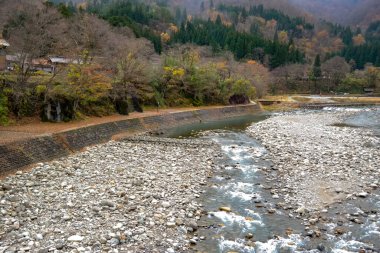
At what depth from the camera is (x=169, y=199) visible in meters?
13.6

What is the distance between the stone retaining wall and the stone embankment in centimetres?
1105

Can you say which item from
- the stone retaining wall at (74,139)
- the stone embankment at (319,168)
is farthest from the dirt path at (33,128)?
the stone embankment at (319,168)

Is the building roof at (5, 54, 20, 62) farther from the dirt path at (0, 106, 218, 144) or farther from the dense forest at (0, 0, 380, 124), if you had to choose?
the dirt path at (0, 106, 218, 144)

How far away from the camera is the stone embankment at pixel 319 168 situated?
14.5 m

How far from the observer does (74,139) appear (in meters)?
22.2

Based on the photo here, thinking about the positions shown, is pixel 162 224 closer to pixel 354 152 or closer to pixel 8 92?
pixel 354 152

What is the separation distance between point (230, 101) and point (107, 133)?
30.9m

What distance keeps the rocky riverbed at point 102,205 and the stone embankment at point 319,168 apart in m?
4.05

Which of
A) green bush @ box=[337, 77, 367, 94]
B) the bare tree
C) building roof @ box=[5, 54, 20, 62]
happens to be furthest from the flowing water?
the bare tree

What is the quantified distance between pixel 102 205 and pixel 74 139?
10815 mm

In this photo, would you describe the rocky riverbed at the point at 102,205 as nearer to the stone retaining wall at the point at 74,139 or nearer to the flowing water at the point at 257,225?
the flowing water at the point at 257,225

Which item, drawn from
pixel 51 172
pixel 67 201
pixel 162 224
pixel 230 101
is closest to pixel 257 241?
pixel 162 224

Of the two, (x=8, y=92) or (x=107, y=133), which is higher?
(x=8, y=92)

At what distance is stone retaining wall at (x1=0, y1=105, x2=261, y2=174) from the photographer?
53.8 ft
